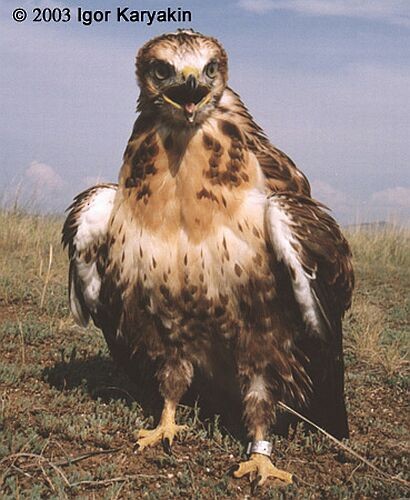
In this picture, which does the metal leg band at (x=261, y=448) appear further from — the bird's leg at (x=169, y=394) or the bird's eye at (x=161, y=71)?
the bird's eye at (x=161, y=71)

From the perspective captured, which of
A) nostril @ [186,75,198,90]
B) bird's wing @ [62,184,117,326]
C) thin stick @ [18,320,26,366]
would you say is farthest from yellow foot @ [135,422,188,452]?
nostril @ [186,75,198,90]

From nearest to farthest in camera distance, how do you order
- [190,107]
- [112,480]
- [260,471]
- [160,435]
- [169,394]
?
1. [112,480]
2. [190,107]
3. [260,471]
4. [160,435]
5. [169,394]

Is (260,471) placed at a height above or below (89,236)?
below

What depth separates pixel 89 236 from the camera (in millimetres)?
4438

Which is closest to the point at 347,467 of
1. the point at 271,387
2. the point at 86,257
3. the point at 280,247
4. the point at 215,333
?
the point at 271,387

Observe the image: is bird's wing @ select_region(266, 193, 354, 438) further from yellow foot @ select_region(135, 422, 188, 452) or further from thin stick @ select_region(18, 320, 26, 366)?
thin stick @ select_region(18, 320, 26, 366)

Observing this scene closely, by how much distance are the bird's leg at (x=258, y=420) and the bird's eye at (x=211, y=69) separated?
1.65 meters

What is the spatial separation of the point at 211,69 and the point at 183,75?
246 mm

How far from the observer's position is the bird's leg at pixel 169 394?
441cm

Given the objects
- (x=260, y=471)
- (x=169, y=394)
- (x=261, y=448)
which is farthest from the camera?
(x=169, y=394)

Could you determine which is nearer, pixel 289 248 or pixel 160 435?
pixel 289 248

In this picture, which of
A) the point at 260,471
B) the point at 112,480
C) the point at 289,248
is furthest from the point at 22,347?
the point at 289,248

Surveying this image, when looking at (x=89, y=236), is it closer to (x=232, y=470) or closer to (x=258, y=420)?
(x=258, y=420)

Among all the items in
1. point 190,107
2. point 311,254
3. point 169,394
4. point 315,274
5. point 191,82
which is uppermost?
point 191,82
